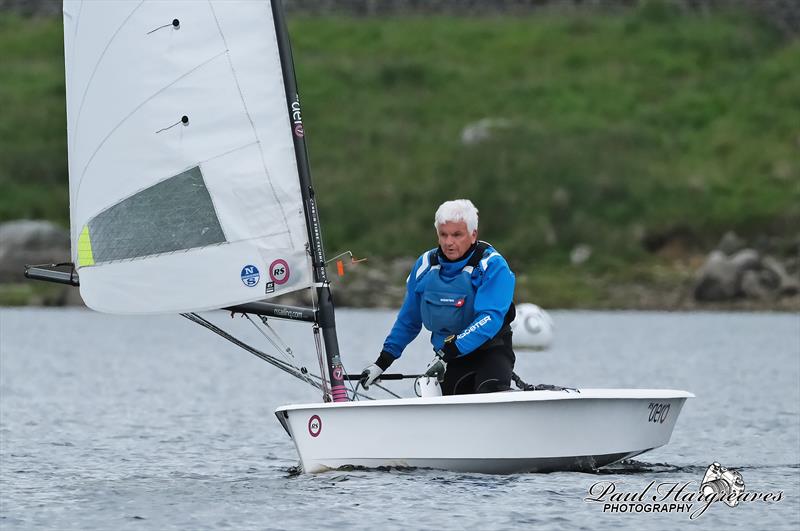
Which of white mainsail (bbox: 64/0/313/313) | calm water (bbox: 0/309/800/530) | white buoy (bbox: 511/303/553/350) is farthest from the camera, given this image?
white buoy (bbox: 511/303/553/350)

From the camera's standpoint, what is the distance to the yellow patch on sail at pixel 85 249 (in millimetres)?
12461

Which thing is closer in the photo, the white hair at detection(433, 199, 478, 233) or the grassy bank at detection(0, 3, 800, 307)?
the white hair at detection(433, 199, 478, 233)

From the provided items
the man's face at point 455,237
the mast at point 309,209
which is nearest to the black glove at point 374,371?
the mast at point 309,209

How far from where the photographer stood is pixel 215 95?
1235cm

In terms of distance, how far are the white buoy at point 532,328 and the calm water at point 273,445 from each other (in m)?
0.29

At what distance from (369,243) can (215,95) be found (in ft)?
110

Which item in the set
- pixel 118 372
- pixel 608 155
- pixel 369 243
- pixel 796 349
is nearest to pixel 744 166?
pixel 608 155

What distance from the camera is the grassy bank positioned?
4538cm

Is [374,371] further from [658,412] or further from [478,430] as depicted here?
[658,412]

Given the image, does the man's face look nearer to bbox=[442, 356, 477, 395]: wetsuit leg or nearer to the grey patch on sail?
bbox=[442, 356, 477, 395]: wetsuit leg

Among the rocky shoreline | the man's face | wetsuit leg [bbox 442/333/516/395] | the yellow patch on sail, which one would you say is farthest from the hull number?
the rocky shoreline

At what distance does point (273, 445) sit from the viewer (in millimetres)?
16078

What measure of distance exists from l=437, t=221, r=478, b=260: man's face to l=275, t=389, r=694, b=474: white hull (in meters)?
1.12

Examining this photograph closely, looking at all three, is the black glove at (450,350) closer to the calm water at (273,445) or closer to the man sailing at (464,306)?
the man sailing at (464,306)
